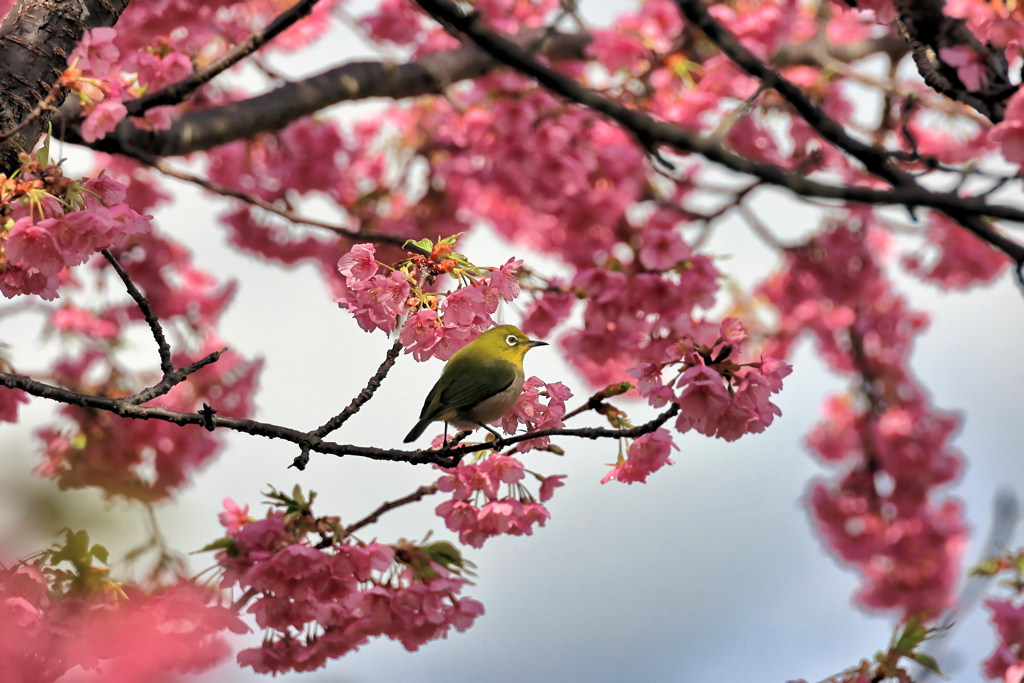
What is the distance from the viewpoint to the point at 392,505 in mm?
2465

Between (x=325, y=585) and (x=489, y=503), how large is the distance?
639mm

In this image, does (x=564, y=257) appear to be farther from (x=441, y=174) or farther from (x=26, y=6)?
(x=26, y=6)

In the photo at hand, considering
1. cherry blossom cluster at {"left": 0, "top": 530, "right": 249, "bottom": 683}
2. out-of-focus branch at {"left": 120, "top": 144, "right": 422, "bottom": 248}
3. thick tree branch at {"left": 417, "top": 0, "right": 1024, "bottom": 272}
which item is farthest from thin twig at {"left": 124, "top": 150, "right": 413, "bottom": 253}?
cherry blossom cluster at {"left": 0, "top": 530, "right": 249, "bottom": 683}

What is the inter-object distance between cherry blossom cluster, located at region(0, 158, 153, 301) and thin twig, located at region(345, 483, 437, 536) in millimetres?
1101

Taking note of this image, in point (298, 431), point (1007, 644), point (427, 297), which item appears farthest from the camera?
point (1007, 644)

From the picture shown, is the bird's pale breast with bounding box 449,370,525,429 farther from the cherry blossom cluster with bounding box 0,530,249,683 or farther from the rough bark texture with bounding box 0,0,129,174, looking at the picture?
Answer: the rough bark texture with bounding box 0,0,129,174

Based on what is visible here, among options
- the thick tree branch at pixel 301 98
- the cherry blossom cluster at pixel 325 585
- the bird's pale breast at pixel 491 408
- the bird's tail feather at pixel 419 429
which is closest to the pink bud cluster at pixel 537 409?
the bird's pale breast at pixel 491 408

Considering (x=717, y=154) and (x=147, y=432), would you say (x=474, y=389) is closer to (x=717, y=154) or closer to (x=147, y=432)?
(x=717, y=154)

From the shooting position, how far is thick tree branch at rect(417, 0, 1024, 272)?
7.36 feet

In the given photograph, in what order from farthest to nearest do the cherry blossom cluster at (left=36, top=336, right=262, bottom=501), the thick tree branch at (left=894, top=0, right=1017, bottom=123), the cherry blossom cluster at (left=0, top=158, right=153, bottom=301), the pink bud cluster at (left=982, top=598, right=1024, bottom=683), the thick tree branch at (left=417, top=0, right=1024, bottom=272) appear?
the cherry blossom cluster at (left=36, top=336, right=262, bottom=501) < the pink bud cluster at (left=982, top=598, right=1024, bottom=683) < the thick tree branch at (left=894, top=0, right=1017, bottom=123) < the thick tree branch at (left=417, top=0, right=1024, bottom=272) < the cherry blossom cluster at (left=0, top=158, right=153, bottom=301)

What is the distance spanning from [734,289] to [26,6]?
628cm

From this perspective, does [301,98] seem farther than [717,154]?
Yes

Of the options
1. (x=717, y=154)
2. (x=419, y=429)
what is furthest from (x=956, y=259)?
(x=419, y=429)

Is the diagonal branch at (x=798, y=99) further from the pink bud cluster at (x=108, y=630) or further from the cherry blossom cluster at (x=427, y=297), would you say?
the pink bud cluster at (x=108, y=630)
